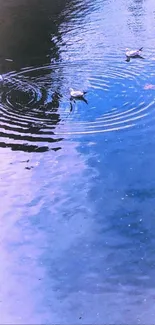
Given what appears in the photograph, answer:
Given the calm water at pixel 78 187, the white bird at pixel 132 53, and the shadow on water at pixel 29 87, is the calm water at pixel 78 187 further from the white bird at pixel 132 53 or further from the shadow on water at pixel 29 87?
the white bird at pixel 132 53

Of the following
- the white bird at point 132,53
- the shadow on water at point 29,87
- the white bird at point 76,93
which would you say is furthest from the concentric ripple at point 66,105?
the white bird at point 132,53

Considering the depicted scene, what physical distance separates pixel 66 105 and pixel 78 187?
424cm

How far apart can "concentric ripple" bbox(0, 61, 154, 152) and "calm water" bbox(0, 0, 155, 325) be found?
32 mm

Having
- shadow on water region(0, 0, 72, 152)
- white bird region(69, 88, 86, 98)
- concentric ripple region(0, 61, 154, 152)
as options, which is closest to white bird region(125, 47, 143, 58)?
concentric ripple region(0, 61, 154, 152)

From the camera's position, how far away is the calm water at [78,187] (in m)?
8.05

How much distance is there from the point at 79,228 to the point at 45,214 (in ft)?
3.10

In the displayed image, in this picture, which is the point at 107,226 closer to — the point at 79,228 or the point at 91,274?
the point at 79,228

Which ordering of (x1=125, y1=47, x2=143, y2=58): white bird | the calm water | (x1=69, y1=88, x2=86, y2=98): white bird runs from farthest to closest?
(x1=125, y1=47, x2=143, y2=58): white bird
(x1=69, y1=88, x2=86, y2=98): white bird
the calm water

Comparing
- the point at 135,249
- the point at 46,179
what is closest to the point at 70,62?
the point at 46,179

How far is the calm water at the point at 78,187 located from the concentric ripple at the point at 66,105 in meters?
0.03

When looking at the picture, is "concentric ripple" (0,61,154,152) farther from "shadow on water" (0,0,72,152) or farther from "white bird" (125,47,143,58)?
"white bird" (125,47,143,58)

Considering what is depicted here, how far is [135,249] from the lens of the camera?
8883mm

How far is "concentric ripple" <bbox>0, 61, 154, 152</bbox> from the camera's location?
12.9m

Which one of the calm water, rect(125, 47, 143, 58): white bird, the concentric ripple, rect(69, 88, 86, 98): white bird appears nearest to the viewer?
the calm water
